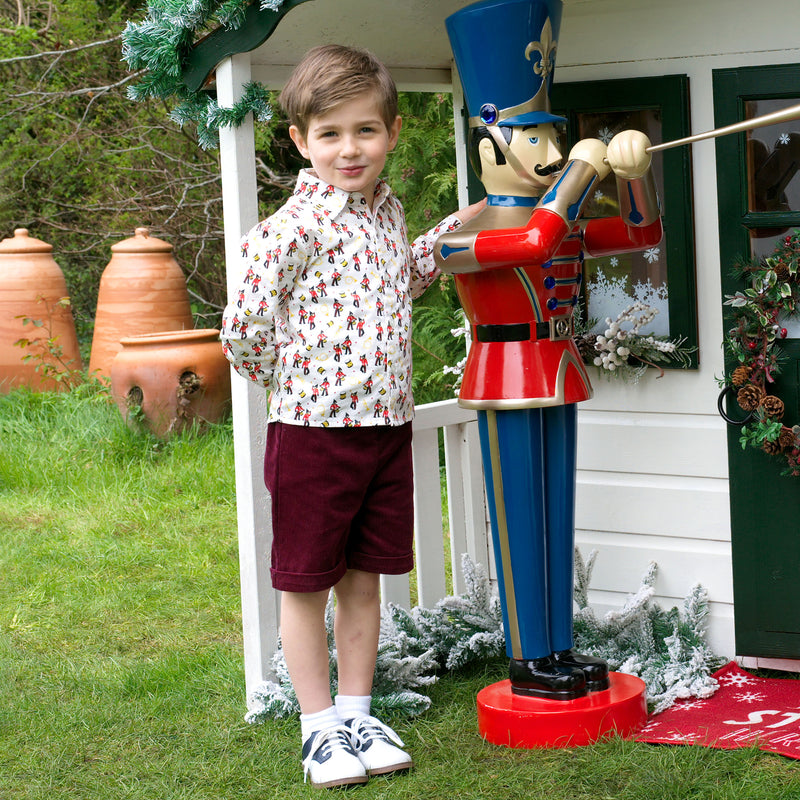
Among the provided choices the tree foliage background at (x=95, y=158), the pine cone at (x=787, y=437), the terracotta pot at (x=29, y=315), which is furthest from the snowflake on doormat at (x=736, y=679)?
the terracotta pot at (x=29, y=315)

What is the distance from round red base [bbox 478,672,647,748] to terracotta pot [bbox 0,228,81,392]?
567 centimetres

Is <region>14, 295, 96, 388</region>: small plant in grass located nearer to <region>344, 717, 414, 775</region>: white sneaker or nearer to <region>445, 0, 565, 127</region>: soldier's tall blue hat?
<region>344, 717, 414, 775</region>: white sneaker

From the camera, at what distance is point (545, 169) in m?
2.69

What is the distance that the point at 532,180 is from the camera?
2693mm

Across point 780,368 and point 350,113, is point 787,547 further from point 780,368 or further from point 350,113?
point 350,113

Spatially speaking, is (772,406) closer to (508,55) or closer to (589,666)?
(589,666)

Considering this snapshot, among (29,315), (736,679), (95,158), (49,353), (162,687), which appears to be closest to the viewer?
(736,679)

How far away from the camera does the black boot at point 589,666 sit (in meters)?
2.81

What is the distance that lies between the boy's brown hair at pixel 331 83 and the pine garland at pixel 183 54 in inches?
10.8

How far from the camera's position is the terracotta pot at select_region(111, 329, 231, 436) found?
6.68 metres

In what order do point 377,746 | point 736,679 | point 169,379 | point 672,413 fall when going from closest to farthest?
point 377,746 < point 736,679 < point 672,413 < point 169,379

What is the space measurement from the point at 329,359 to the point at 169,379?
4272mm

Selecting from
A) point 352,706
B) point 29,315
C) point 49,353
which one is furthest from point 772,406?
point 29,315

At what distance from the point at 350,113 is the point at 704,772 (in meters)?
1.69
